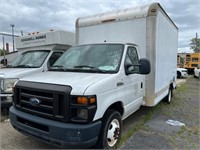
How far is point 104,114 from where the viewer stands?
3.55m

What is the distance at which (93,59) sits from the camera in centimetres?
429

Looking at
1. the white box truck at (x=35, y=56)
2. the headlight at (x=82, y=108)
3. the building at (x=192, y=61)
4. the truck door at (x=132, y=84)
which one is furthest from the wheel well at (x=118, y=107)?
the building at (x=192, y=61)

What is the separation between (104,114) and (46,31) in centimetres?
485

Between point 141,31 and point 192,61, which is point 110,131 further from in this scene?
point 192,61

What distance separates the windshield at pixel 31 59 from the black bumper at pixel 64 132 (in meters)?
3.28

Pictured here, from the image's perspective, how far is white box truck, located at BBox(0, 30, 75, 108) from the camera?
545 centimetres

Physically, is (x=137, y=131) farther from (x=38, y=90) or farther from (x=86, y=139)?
(x=38, y=90)

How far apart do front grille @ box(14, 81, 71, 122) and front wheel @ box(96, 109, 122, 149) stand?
0.74 m

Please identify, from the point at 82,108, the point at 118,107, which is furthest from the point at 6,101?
the point at 82,108

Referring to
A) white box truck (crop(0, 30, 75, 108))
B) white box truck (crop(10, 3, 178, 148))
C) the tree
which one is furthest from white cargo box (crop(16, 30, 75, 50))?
the tree

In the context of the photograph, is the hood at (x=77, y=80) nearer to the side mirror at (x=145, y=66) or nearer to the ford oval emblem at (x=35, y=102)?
the ford oval emblem at (x=35, y=102)

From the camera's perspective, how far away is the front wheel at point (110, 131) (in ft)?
11.3

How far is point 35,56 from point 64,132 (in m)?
4.38

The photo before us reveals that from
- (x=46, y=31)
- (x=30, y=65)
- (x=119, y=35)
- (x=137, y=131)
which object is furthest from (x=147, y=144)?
(x=46, y=31)
